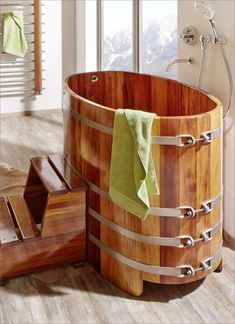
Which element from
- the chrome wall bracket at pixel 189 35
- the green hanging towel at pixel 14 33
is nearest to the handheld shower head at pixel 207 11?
the chrome wall bracket at pixel 189 35

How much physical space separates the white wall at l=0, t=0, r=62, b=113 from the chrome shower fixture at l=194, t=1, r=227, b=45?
3.16m

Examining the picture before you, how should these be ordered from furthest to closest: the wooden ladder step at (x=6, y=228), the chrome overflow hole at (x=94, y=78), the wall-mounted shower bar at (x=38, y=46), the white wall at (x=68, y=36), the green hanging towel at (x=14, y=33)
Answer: the white wall at (x=68, y=36)
the wall-mounted shower bar at (x=38, y=46)
the green hanging towel at (x=14, y=33)
the chrome overflow hole at (x=94, y=78)
the wooden ladder step at (x=6, y=228)

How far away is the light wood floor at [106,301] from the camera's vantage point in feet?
7.43

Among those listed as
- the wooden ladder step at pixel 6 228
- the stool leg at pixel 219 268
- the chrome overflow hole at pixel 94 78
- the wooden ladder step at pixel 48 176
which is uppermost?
the chrome overflow hole at pixel 94 78

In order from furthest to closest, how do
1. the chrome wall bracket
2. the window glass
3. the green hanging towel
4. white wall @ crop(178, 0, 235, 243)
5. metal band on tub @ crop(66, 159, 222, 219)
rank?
the green hanging towel < the window glass < the chrome wall bracket < white wall @ crop(178, 0, 235, 243) < metal band on tub @ crop(66, 159, 222, 219)

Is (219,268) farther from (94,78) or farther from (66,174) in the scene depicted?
(94,78)

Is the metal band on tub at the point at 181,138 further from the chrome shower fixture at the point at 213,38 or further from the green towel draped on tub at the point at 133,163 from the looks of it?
the chrome shower fixture at the point at 213,38

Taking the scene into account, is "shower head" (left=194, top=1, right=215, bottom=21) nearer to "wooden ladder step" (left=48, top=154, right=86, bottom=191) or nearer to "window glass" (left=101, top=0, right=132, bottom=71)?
"wooden ladder step" (left=48, top=154, right=86, bottom=191)

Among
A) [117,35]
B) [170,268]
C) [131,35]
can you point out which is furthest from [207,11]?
A: [117,35]

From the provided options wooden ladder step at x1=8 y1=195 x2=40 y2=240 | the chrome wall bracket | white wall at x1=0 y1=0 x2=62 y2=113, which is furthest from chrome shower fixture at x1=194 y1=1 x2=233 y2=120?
white wall at x1=0 y1=0 x2=62 y2=113

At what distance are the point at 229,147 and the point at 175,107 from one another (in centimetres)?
35

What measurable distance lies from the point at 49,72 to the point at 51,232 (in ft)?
11.2

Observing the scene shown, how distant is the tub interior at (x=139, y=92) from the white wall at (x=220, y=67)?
18 cm

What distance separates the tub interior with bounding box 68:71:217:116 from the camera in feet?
8.96
